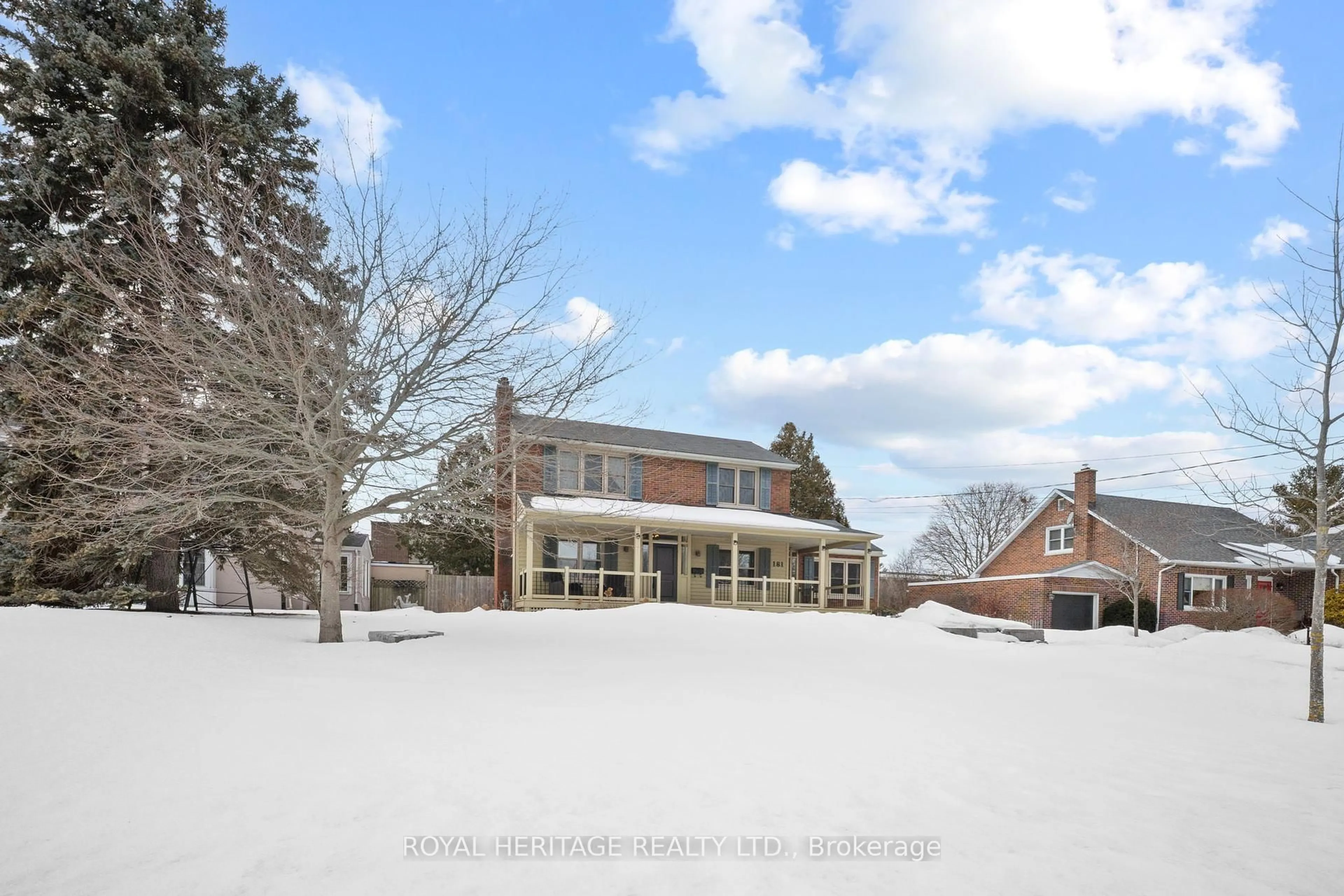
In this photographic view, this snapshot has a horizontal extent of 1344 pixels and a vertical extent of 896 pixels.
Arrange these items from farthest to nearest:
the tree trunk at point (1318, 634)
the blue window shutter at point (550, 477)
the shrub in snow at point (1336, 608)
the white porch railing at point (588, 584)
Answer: the shrub in snow at point (1336, 608), the blue window shutter at point (550, 477), the white porch railing at point (588, 584), the tree trunk at point (1318, 634)

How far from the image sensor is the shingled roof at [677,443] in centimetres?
2512

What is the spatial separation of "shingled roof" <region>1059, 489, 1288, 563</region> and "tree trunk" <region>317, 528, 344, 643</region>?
29709 mm

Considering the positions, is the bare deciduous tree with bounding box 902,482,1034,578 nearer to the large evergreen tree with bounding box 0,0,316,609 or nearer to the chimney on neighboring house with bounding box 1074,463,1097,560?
the chimney on neighboring house with bounding box 1074,463,1097,560

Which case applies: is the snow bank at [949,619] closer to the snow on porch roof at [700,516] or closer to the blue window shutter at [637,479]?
the snow on porch roof at [700,516]

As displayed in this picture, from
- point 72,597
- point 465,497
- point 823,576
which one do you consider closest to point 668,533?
point 823,576

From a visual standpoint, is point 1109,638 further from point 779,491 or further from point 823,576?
point 779,491

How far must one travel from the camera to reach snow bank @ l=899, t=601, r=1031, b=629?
920 inches

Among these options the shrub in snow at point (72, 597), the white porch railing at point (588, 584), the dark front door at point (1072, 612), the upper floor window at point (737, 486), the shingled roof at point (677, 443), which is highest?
the shingled roof at point (677, 443)

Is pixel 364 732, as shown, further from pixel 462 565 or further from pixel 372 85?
pixel 462 565

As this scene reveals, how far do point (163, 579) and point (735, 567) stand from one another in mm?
14807

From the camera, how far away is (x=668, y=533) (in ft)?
86.8

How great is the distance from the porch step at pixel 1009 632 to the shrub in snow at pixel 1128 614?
8.21 meters

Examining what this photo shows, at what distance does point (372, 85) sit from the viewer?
13625mm

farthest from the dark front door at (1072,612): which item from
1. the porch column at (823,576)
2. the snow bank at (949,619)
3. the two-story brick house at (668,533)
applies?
the porch column at (823,576)
